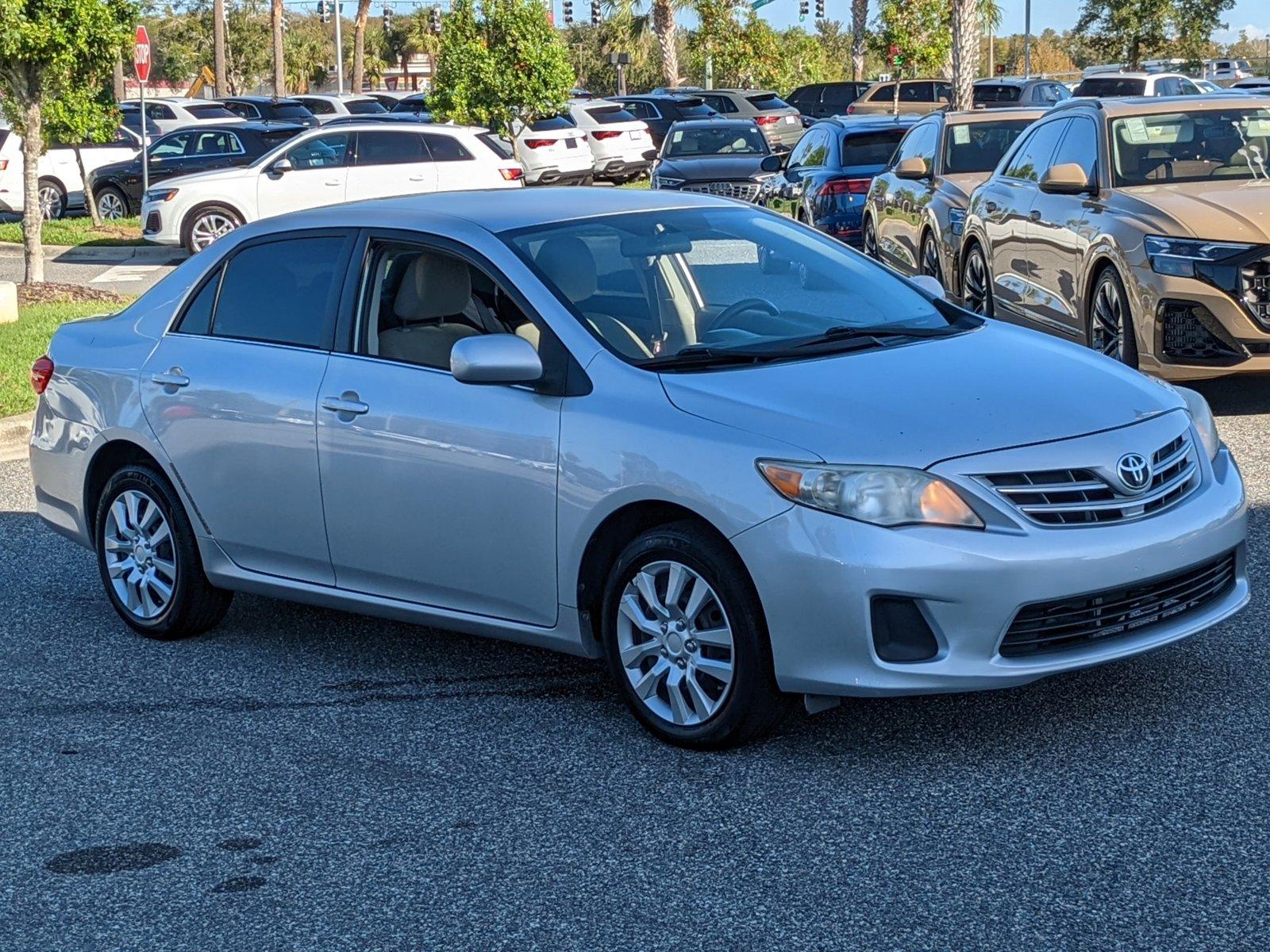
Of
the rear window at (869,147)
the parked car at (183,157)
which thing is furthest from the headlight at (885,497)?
the parked car at (183,157)

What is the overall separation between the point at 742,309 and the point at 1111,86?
31.6 metres

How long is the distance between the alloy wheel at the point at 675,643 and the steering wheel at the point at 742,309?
100 centimetres

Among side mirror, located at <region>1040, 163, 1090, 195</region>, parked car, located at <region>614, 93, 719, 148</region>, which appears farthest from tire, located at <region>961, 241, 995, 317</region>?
parked car, located at <region>614, 93, 719, 148</region>

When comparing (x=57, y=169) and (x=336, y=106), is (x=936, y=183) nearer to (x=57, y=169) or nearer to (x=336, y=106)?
(x=57, y=169)

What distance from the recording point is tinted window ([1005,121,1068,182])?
470 inches

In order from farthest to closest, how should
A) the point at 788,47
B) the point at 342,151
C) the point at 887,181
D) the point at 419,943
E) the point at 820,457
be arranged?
the point at 788,47 → the point at 342,151 → the point at 887,181 → the point at 820,457 → the point at 419,943

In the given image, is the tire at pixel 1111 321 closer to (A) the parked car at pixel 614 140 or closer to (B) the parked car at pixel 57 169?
(B) the parked car at pixel 57 169

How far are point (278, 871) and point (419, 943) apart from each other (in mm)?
606

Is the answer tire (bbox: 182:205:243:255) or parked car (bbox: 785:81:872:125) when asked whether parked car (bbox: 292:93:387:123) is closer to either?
parked car (bbox: 785:81:872:125)

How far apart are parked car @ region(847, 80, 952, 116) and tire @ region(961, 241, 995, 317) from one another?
93.7 feet

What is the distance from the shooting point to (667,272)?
19.9 ft

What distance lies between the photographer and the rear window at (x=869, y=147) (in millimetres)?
18844

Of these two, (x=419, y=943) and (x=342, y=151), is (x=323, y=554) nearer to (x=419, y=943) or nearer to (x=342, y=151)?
(x=419, y=943)

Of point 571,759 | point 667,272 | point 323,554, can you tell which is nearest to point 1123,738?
point 571,759
